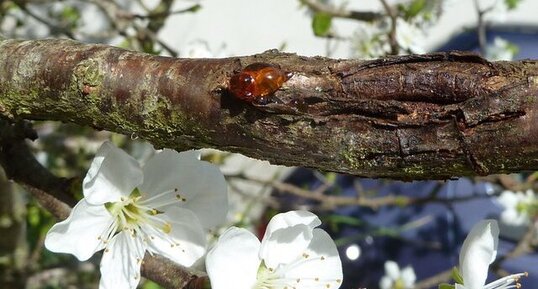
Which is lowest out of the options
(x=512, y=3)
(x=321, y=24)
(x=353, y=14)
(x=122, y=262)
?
(x=122, y=262)

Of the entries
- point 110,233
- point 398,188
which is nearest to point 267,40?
point 398,188

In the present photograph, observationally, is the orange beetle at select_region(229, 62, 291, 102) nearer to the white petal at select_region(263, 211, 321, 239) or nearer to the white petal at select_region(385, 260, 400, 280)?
the white petal at select_region(263, 211, 321, 239)

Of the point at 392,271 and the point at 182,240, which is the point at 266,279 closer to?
the point at 182,240

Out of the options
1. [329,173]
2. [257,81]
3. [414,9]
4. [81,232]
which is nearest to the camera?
[257,81]

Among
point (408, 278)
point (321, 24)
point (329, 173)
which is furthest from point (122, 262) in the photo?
point (408, 278)

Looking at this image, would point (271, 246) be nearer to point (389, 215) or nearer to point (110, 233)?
point (110, 233)

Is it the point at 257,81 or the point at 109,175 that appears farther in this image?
the point at 109,175

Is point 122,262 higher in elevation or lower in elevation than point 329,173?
lower
